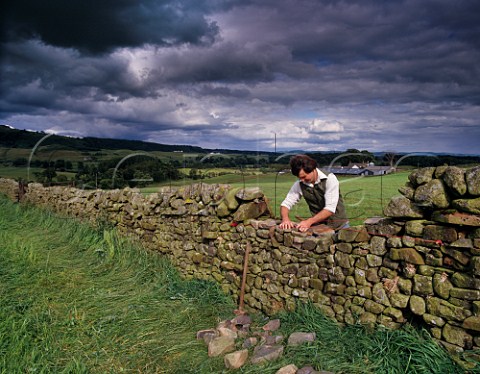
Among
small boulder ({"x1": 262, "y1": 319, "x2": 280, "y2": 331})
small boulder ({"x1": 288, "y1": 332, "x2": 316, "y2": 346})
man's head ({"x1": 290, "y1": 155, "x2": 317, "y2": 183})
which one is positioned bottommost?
small boulder ({"x1": 262, "y1": 319, "x2": 280, "y2": 331})

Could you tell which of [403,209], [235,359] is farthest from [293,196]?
[235,359]

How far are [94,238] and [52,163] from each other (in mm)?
8626

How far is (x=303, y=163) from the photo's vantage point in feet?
17.1

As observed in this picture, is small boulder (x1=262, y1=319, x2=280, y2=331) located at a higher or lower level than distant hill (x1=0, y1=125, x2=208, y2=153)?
lower

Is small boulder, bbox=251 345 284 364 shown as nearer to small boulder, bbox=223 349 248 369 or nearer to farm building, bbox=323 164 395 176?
small boulder, bbox=223 349 248 369

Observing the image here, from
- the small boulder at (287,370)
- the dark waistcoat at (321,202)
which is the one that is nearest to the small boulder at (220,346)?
the small boulder at (287,370)

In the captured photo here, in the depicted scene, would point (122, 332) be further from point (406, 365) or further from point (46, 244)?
point (46, 244)

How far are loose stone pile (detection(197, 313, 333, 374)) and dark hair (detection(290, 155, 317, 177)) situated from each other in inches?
87.9

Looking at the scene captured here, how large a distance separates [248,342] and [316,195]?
94.3 inches

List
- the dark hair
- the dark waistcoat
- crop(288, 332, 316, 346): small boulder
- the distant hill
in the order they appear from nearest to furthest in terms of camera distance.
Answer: crop(288, 332, 316, 346): small boulder
the dark hair
the dark waistcoat
the distant hill

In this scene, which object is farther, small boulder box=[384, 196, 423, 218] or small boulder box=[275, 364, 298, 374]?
small boulder box=[384, 196, 423, 218]

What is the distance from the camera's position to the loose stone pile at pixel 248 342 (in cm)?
422

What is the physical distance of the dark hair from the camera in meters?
5.20

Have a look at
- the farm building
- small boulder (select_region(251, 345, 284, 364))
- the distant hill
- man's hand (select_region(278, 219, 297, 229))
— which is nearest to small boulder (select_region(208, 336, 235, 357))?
small boulder (select_region(251, 345, 284, 364))
